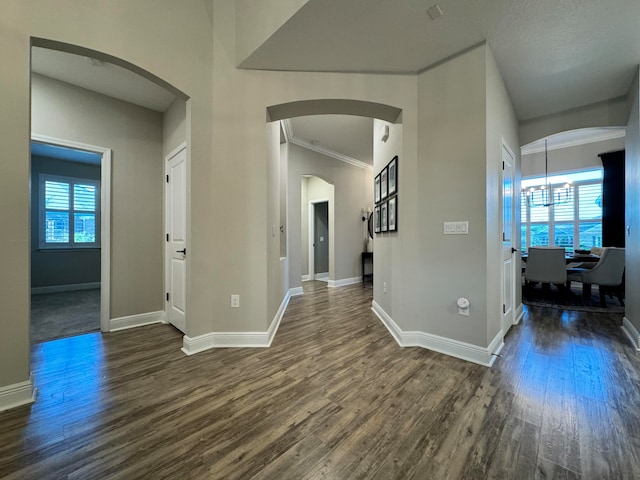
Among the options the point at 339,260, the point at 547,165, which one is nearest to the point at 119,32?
the point at 339,260

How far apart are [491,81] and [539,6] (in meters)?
0.51

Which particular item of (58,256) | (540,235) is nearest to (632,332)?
(540,235)

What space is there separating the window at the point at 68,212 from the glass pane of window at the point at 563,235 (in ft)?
34.8

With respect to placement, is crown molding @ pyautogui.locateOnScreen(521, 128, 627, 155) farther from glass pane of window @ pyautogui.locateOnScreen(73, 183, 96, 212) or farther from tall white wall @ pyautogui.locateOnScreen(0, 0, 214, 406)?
glass pane of window @ pyautogui.locateOnScreen(73, 183, 96, 212)

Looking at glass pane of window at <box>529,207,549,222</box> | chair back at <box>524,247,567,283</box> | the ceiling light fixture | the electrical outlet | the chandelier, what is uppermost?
the ceiling light fixture

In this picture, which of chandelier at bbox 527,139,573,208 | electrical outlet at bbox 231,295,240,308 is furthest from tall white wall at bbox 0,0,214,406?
chandelier at bbox 527,139,573,208

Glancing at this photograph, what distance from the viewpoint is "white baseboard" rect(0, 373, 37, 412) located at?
1.53 metres

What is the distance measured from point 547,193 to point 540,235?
1049mm

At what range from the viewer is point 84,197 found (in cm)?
561

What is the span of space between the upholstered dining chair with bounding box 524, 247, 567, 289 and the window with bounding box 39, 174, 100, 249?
8429 mm

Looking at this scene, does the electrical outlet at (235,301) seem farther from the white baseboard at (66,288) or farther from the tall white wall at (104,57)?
the white baseboard at (66,288)

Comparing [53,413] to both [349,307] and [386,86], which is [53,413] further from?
[386,86]

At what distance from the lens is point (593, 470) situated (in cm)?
115

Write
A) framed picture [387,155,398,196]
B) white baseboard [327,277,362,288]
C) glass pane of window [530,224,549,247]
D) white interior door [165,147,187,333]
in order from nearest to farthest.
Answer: framed picture [387,155,398,196], white interior door [165,147,187,333], white baseboard [327,277,362,288], glass pane of window [530,224,549,247]
